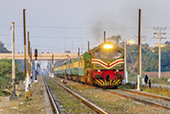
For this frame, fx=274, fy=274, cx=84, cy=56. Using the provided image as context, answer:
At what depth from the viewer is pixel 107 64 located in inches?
875

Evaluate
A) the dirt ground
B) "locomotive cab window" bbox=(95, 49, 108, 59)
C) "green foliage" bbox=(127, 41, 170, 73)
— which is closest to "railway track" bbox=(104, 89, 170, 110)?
the dirt ground

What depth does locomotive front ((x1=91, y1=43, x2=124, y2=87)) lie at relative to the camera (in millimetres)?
22203

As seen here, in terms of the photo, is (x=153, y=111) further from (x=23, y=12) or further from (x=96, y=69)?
(x=23, y=12)

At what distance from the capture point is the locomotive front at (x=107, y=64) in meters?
22.2

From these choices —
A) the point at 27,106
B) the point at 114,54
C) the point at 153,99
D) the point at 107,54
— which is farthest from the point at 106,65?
the point at 27,106

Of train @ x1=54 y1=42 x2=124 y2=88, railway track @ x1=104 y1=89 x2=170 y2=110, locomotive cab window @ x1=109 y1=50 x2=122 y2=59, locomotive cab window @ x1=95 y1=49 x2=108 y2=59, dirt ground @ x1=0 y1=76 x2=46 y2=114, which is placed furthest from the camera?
locomotive cab window @ x1=109 y1=50 x2=122 y2=59

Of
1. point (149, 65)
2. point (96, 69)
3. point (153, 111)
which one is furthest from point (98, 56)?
point (149, 65)

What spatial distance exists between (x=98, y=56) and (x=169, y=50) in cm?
6473

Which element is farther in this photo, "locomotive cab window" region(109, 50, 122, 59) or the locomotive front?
"locomotive cab window" region(109, 50, 122, 59)

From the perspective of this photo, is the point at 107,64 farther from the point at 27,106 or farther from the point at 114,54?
the point at 27,106

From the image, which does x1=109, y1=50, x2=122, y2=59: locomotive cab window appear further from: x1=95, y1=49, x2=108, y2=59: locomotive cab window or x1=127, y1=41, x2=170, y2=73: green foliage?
x1=127, y1=41, x2=170, y2=73: green foliage

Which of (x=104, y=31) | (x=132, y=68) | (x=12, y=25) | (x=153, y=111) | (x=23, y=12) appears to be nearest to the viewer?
(x=153, y=111)

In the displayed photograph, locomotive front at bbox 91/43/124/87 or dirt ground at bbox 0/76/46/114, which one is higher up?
locomotive front at bbox 91/43/124/87

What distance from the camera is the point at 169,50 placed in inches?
3243
